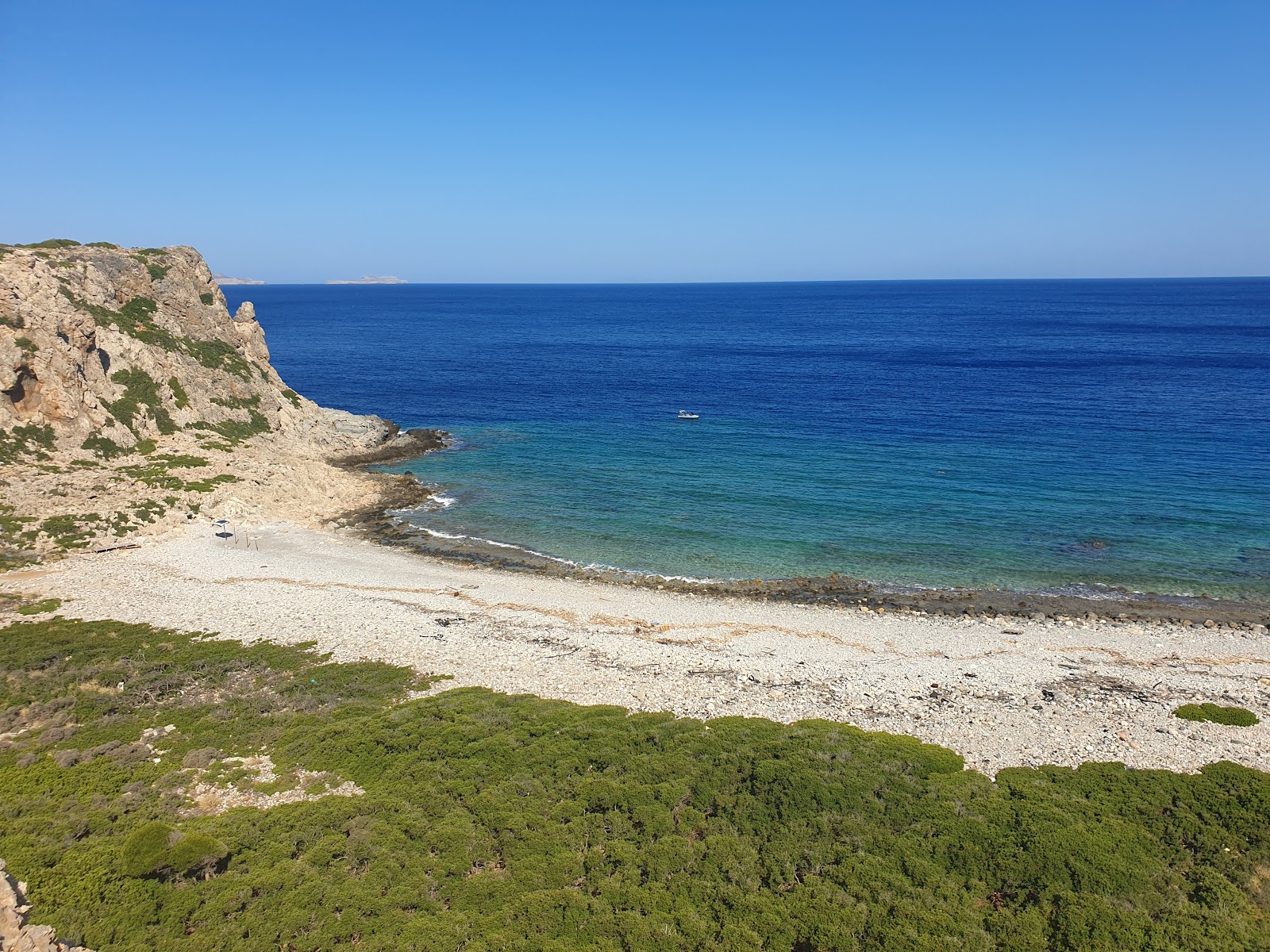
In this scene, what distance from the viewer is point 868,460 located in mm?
68000

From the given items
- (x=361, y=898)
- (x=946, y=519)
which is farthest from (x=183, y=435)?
(x=946, y=519)

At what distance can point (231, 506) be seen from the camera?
5334 centimetres

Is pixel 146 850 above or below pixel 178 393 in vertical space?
below

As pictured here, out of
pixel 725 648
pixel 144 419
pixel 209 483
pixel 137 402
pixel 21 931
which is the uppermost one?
pixel 137 402

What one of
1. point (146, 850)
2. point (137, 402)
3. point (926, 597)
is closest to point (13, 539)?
point (137, 402)

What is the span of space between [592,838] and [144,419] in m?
59.3

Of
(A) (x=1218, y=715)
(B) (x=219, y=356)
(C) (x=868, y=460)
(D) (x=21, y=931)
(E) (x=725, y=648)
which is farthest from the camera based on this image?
(B) (x=219, y=356)

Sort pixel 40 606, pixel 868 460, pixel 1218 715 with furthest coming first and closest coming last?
pixel 868 460 → pixel 40 606 → pixel 1218 715

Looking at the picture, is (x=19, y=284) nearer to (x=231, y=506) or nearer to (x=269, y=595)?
(x=231, y=506)

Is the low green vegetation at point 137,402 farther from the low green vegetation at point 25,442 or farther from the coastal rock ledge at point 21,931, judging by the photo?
the coastal rock ledge at point 21,931

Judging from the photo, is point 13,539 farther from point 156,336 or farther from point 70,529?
point 156,336

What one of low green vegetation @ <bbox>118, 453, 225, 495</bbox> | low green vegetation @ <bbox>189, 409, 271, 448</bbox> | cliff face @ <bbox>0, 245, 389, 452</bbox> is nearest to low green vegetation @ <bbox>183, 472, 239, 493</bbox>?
low green vegetation @ <bbox>118, 453, 225, 495</bbox>

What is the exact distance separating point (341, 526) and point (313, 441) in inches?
876

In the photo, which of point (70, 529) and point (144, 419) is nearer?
point (70, 529)
